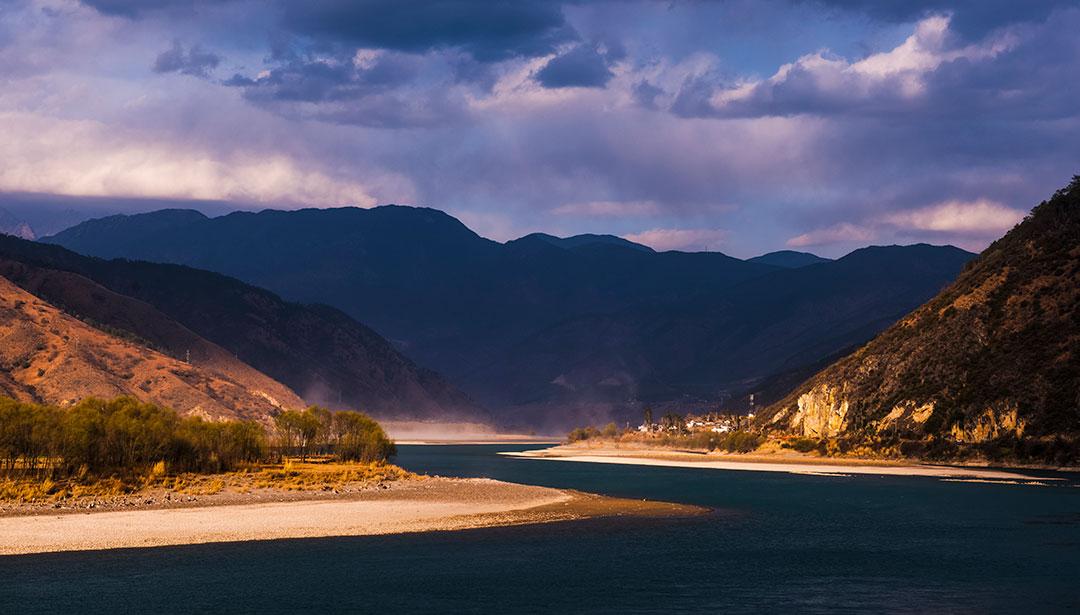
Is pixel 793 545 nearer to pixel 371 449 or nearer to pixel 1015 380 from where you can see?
pixel 371 449

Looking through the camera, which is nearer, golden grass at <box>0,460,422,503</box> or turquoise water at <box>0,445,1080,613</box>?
turquoise water at <box>0,445,1080,613</box>

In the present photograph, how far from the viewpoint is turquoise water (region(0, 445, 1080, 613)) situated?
5600 cm

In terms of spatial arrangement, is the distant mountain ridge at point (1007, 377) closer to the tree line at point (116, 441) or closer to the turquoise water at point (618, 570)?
the turquoise water at point (618, 570)

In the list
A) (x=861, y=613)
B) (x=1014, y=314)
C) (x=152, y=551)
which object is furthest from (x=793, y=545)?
(x=1014, y=314)

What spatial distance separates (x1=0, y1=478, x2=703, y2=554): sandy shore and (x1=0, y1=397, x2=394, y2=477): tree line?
748 inches

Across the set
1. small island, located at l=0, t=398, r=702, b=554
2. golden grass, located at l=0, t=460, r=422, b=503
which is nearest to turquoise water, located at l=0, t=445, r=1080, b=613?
small island, located at l=0, t=398, r=702, b=554

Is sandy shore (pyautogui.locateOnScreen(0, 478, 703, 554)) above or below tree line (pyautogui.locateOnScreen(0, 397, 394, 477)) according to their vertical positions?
below

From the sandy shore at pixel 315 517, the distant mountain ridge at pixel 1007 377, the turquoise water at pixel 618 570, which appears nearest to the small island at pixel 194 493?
the sandy shore at pixel 315 517

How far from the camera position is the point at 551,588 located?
199ft

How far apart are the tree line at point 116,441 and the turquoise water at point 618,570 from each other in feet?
116

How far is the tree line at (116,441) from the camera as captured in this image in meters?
99.2

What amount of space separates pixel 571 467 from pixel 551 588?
134m

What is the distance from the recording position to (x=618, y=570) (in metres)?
66.0

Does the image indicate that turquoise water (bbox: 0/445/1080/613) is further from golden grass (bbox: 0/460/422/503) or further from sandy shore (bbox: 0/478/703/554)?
golden grass (bbox: 0/460/422/503)
